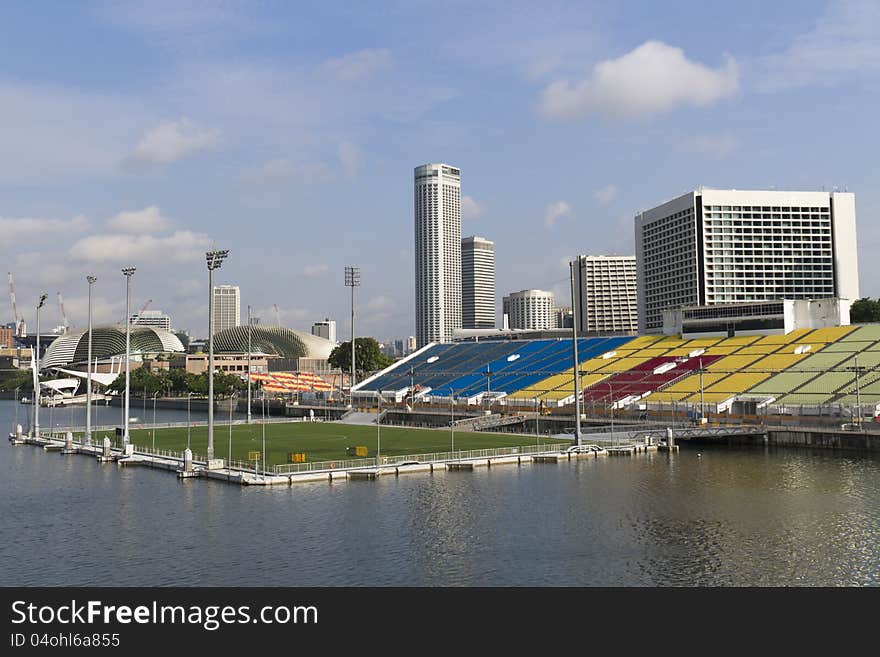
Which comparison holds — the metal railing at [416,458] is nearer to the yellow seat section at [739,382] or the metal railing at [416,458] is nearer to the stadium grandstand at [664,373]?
the stadium grandstand at [664,373]

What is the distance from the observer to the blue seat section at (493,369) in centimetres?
13575

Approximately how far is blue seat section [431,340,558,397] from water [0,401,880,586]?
65.6 meters

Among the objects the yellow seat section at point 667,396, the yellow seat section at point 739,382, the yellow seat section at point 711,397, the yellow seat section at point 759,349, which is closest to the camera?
the yellow seat section at point 711,397

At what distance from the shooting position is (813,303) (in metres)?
126

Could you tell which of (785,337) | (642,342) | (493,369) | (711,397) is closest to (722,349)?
(785,337)

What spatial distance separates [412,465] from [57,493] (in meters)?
28.3

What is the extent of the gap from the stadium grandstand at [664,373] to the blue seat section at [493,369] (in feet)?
0.97

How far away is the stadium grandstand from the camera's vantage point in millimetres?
97119

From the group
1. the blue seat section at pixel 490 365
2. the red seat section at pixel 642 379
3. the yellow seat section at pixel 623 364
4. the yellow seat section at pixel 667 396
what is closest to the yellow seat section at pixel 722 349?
the red seat section at pixel 642 379

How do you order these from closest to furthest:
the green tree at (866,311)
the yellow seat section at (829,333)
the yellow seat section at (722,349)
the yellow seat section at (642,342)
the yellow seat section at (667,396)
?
1. the yellow seat section at (667,396)
2. the yellow seat section at (829,333)
3. the yellow seat section at (722,349)
4. the yellow seat section at (642,342)
5. the green tree at (866,311)

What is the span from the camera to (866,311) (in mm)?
171250

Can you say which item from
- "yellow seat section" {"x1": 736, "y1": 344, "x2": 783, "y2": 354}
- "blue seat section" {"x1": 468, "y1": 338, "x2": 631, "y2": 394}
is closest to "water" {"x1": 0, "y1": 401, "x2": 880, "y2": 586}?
"yellow seat section" {"x1": 736, "y1": 344, "x2": 783, "y2": 354}

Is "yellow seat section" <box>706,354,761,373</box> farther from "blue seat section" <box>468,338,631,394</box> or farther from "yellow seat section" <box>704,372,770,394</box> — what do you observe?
"blue seat section" <box>468,338,631,394</box>

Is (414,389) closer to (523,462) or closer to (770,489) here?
(523,462)
